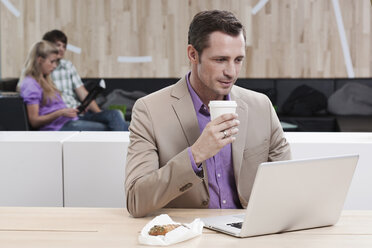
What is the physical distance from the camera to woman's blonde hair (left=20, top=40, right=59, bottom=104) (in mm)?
5059

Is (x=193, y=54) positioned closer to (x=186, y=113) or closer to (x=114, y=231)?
(x=186, y=113)

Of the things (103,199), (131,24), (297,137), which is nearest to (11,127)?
(131,24)

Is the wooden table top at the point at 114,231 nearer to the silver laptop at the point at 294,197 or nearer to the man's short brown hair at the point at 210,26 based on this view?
the silver laptop at the point at 294,197

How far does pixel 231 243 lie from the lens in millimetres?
1452

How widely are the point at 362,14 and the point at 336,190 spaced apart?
5.49 metres

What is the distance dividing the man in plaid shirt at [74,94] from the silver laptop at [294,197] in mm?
3789

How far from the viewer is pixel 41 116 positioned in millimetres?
4984

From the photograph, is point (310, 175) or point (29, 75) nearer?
point (310, 175)

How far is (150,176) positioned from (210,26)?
1.75 feet

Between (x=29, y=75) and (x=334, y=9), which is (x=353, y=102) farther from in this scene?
(x=29, y=75)

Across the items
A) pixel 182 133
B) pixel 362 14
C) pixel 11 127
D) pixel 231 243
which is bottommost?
pixel 11 127

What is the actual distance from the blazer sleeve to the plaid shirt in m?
3.65

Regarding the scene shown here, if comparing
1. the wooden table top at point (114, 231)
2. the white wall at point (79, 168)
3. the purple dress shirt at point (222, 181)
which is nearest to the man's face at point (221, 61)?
the purple dress shirt at point (222, 181)

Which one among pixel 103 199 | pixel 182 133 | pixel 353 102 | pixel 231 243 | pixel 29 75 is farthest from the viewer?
pixel 353 102
